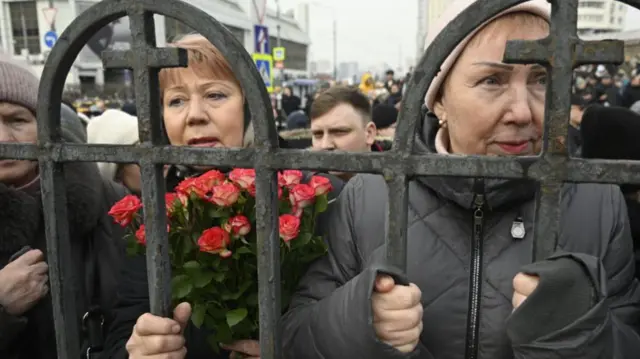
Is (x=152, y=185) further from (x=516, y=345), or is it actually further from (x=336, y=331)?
(x=516, y=345)

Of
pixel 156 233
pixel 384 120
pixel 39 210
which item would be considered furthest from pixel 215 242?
pixel 384 120

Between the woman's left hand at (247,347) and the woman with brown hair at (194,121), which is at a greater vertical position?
the woman with brown hair at (194,121)

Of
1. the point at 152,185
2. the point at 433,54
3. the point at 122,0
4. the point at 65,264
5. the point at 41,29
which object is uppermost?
the point at 41,29

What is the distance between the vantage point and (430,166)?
0.84 m

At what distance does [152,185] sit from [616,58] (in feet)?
2.62

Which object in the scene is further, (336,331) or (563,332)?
(336,331)

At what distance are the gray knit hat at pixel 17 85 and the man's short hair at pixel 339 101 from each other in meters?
1.95

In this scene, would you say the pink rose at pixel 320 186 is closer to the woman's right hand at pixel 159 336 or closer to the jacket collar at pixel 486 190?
the jacket collar at pixel 486 190

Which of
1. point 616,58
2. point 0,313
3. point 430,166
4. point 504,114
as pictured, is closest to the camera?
point 616,58

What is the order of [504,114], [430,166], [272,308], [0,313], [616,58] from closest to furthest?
[616,58] < [430,166] < [272,308] < [504,114] < [0,313]

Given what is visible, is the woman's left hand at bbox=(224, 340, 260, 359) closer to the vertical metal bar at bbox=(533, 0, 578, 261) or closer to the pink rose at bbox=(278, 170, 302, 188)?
the pink rose at bbox=(278, 170, 302, 188)

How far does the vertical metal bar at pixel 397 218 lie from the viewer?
859mm

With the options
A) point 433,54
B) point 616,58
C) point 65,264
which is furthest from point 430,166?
point 65,264

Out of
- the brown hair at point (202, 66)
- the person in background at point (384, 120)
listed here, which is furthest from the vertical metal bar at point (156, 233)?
the person in background at point (384, 120)
